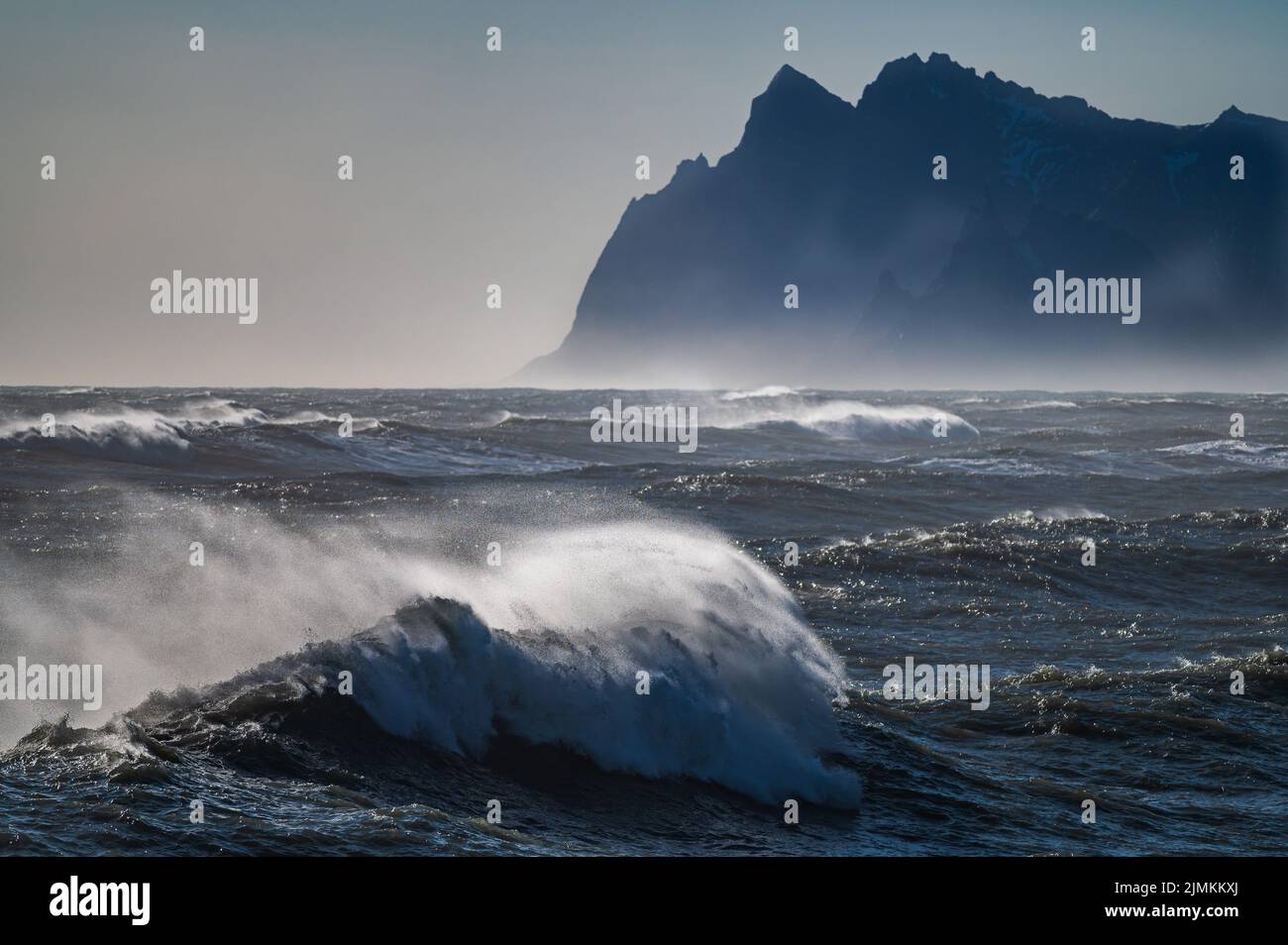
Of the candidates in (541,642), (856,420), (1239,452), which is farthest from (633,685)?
(856,420)

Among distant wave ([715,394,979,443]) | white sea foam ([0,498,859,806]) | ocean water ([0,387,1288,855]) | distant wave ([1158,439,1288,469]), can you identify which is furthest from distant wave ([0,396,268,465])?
distant wave ([1158,439,1288,469])

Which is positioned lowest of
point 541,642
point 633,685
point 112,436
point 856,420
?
point 633,685

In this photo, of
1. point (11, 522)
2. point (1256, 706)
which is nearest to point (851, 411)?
point (11, 522)

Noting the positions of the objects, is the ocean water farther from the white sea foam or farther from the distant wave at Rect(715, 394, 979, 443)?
the distant wave at Rect(715, 394, 979, 443)

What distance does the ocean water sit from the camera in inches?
328

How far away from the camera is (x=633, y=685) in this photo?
410 inches

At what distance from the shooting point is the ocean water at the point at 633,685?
834 cm

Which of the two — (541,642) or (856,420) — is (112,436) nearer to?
(541,642)

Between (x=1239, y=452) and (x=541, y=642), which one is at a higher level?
(x=1239, y=452)

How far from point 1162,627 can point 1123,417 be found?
59.2 metres

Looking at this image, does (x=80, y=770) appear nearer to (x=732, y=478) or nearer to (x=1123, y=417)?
(x=732, y=478)

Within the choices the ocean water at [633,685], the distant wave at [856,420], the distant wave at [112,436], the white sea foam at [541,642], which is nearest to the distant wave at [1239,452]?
the distant wave at [856,420]

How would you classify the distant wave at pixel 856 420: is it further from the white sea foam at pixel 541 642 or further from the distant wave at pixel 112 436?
the white sea foam at pixel 541 642

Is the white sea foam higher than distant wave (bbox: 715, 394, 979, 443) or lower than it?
lower
